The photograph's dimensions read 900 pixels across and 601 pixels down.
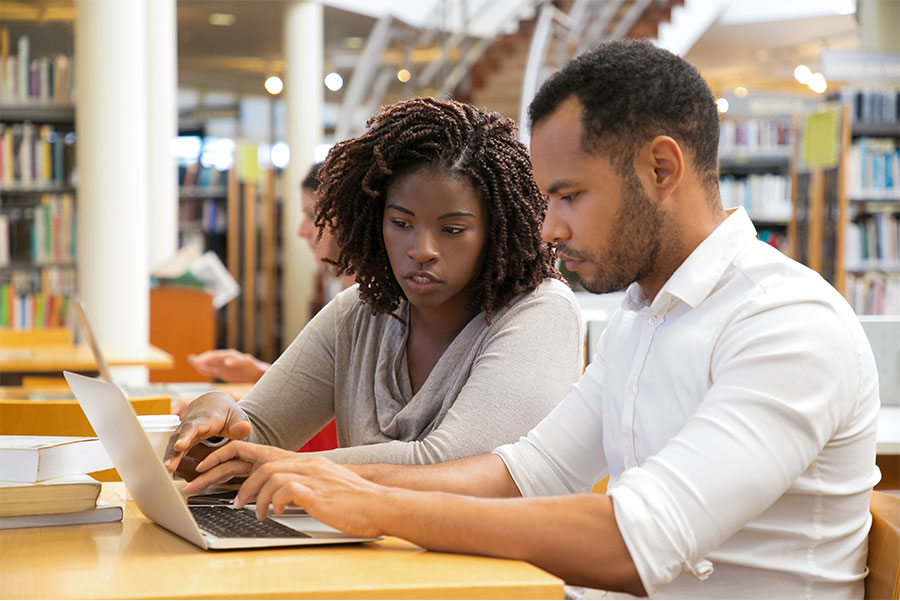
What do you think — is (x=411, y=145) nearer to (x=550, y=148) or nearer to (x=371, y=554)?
(x=550, y=148)

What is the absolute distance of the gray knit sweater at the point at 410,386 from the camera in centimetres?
150

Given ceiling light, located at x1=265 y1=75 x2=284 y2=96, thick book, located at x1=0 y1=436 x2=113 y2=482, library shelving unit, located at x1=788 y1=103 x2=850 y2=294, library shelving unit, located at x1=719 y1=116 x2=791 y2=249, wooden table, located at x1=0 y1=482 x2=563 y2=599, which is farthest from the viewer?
ceiling light, located at x1=265 y1=75 x2=284 y2=96

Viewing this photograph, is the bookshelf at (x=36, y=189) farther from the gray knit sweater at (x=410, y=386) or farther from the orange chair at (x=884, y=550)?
the orange chair at (x=884, y=550)

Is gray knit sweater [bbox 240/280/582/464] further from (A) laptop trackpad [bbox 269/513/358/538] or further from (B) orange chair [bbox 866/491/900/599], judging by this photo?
(B) orange chair [bbox 866/491/900/599]

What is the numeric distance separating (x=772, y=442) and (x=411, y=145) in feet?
2.79

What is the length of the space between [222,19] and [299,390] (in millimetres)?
8580

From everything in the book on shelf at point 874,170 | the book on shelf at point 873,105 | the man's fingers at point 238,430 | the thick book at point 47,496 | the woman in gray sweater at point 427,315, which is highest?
the book on shelf at point 873,105

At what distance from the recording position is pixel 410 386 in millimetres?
1709

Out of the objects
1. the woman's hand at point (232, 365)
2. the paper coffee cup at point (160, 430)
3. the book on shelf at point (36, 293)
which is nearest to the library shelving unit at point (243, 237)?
the book on shelf at point (36, 293)

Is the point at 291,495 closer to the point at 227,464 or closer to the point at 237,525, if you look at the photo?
the point at 237,525

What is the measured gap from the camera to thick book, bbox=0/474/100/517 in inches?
46.7

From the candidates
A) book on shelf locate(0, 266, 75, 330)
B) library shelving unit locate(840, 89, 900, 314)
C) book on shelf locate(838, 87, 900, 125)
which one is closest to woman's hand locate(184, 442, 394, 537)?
book on shelf locate(0, 266, 75, 330)

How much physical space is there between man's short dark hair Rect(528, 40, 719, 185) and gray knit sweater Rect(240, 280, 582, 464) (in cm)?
45

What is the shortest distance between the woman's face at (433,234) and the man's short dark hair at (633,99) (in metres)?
0.42
